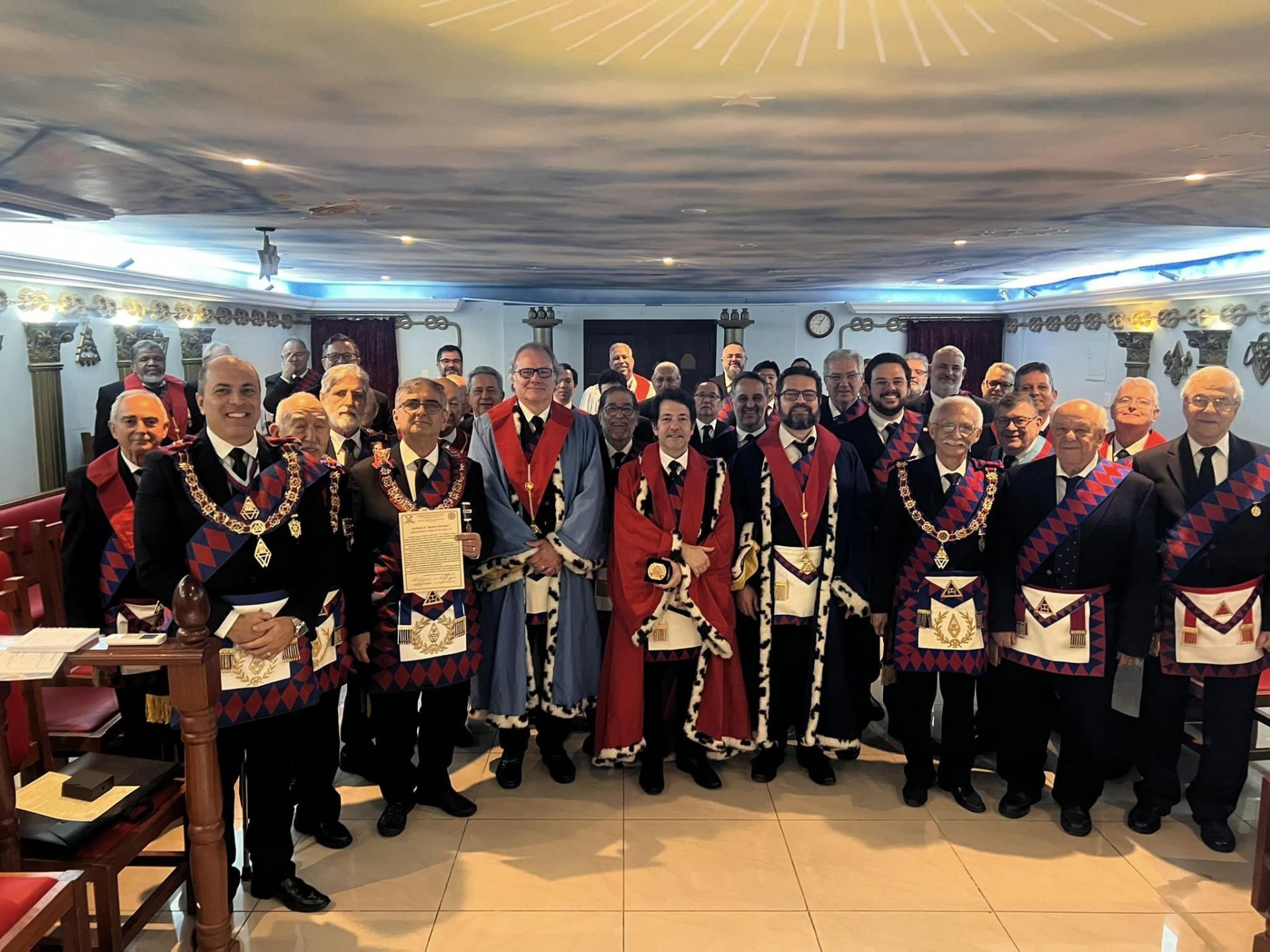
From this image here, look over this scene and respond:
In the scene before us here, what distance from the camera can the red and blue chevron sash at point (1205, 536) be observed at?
109 inches

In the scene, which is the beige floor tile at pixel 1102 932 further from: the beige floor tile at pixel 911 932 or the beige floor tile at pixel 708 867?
the beige floor tile at pixel 708 867

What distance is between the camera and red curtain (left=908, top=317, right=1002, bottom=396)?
12391 millimetres

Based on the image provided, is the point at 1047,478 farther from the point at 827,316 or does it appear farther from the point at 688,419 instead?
the point at 827,316

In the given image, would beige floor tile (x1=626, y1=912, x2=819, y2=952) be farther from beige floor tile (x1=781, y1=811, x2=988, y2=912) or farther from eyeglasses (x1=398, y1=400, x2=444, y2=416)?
eyeglasses (x1=398, y1=400, x2=444, y2=416)

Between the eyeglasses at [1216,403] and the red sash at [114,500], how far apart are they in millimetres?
3460

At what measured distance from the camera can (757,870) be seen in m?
2.77

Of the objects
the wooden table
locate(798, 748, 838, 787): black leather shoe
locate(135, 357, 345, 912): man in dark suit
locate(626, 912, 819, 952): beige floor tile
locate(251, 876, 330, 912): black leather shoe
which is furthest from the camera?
locate(798, 748, 838, 787): black leather shoe

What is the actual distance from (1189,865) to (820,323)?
405 inches

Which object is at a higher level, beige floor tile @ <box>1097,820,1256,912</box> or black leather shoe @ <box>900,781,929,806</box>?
black leather shoe @ <box>900,781,929,806</box>

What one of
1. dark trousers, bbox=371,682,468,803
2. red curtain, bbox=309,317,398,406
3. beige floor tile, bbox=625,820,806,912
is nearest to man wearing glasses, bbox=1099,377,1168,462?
beige floor tile, bbox=625,820,806,912

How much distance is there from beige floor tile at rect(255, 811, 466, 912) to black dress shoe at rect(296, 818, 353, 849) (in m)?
0.02

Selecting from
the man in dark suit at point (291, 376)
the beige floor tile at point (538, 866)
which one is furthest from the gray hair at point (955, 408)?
the man in dark suit at point (291, 376)

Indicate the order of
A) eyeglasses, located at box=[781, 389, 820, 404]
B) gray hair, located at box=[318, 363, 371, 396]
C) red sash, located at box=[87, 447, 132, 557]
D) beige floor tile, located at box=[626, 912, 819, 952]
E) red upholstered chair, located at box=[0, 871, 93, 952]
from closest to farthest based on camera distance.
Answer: red upholstered chair, located at box=[0, 871, 93, 952]
beige floor tile, located at box=[626, 912, 819, 952]
red sash, located at box=[87, 447, 132, 557]
eyeglasses, located at box=[781, 389, 820, 404]
gray hair, located at box=[318, 363, 371, 396]

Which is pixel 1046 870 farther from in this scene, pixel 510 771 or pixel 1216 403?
pixel 510 771
